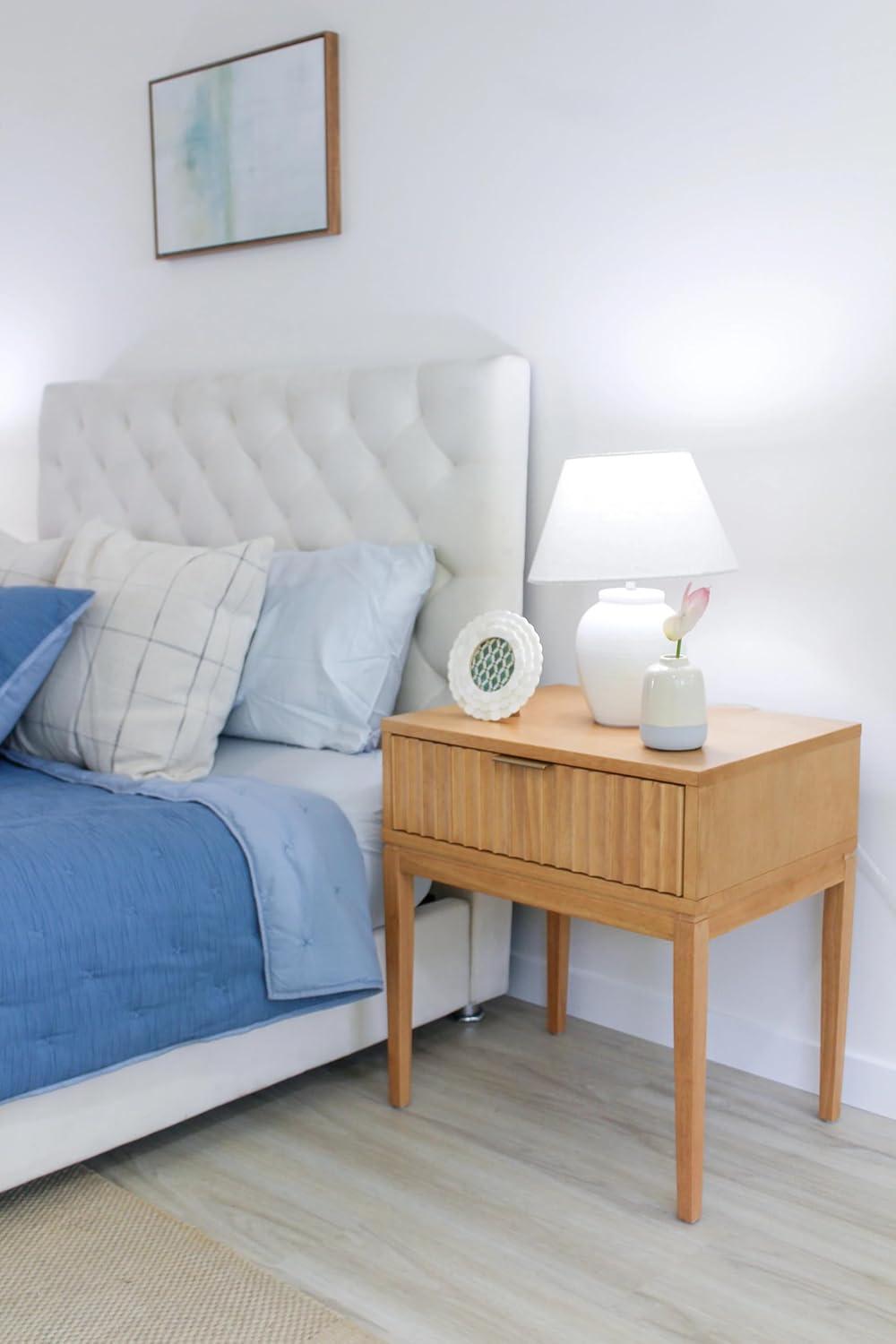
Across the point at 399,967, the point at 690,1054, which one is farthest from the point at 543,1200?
the point at 399,967

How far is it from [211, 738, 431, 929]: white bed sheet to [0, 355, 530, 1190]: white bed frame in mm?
125

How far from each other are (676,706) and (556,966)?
0.81m

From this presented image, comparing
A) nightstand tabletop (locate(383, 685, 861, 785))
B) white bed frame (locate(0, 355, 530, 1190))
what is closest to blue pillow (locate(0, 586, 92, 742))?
white bed frame (locate(0, 355, 530, 1190))

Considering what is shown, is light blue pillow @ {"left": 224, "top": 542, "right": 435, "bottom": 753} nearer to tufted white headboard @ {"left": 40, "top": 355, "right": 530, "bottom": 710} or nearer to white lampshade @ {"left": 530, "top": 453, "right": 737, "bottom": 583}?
tufted white headboard @ {"left": 40, "top": 355, "right": 530, "bottom": 710}

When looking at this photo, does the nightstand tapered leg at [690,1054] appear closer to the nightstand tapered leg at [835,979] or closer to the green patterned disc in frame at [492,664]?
the nightstand tapered leg at [835,979]

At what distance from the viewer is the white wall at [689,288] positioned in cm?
208

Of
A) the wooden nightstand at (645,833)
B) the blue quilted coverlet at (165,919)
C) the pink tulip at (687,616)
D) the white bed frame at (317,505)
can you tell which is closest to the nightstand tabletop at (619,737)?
the wooden nightstand at (645,833)

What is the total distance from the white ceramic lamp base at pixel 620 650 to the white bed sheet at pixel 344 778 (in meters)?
0.44

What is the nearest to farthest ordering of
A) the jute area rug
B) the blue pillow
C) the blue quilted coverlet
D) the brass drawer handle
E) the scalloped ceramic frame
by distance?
the jute area rug, the blue quilted coverlet, the brass drawer handle, the scalloped ceramic frame, the blue pillow

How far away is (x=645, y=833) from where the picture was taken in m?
1.80

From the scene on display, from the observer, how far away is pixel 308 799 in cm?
212

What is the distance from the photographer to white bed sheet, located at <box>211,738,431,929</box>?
7.32 ft

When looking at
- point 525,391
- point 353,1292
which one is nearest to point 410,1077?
point 353,1292

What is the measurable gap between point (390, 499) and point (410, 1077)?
1080mm
